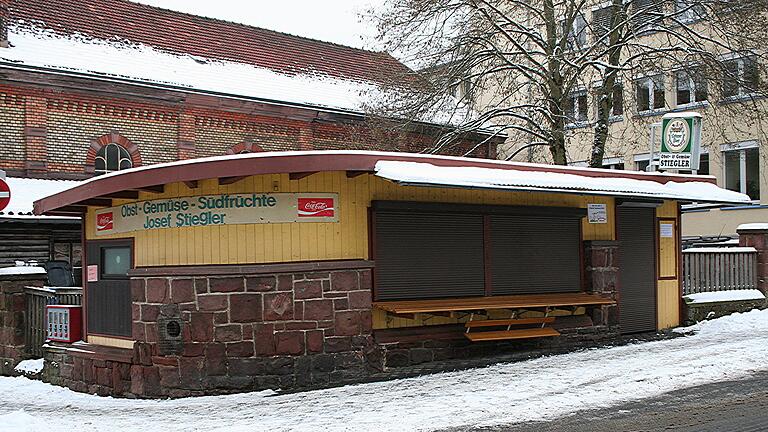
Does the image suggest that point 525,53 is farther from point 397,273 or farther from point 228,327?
point 228,327

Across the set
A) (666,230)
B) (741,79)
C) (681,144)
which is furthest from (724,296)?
(741,79)

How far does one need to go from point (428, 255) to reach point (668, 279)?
5798 millimetres

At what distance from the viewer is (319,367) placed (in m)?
11.4

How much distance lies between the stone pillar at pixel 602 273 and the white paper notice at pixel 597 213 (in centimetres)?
38

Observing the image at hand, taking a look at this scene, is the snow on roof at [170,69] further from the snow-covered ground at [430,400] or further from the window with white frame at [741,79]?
the snow-covered ground at [430,400]

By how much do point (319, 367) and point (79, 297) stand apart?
4.99 m

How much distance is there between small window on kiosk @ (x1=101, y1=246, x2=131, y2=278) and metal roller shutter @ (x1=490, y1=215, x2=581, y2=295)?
518 cm

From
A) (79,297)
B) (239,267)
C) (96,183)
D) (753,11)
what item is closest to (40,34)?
(79,297)

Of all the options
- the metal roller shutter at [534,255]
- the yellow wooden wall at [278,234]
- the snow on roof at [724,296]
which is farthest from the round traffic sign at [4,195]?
the snow on roof at [724,296]

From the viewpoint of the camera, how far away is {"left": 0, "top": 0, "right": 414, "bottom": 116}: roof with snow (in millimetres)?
22516

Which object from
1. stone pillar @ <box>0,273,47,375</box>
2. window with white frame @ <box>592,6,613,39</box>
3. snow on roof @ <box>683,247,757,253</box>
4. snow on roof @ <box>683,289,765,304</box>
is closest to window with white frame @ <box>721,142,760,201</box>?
window with white frame @ <box>592,6,613,39</box>

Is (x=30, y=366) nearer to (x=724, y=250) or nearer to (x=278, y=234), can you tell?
(x=278, y=234)

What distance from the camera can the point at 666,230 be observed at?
52.2ft

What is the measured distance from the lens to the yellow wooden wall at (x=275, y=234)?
1127cm
